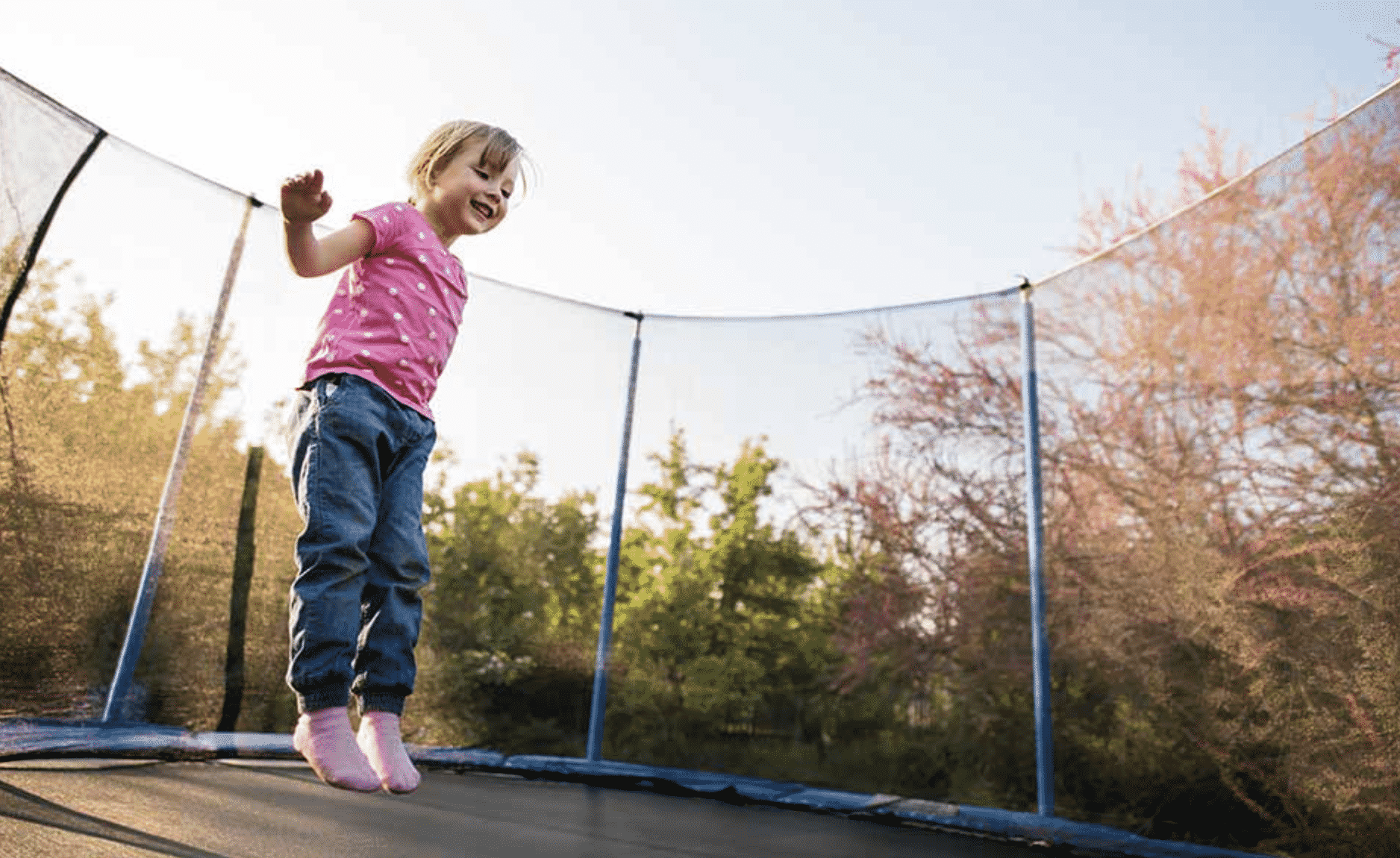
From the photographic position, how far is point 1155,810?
2152 mm

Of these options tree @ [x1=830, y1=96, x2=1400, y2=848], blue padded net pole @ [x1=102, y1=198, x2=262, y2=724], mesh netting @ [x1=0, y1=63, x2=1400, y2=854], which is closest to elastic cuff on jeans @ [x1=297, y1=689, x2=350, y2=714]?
mesh netting @ [x1=0, y1=63, x2=1400, y2=854]

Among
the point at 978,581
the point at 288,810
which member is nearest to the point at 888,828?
the point at 978,581

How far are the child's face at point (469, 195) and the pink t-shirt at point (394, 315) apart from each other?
3 cm

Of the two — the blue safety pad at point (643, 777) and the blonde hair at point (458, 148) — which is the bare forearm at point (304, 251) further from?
the blue safety pad at point (643, 777)

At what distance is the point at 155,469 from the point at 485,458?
1001 millimetres

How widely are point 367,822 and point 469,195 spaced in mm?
1023

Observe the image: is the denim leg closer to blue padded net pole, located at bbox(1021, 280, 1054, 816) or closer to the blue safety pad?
the blue safety pad

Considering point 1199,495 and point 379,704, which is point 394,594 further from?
point 1199,495

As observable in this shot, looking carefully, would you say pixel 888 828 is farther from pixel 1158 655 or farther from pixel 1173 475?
pixel 1173 475

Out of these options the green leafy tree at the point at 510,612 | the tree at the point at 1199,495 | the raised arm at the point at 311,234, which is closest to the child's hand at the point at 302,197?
the raised arm at the point at 311,234

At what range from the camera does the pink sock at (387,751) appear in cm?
88

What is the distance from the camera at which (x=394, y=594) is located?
3.16ft

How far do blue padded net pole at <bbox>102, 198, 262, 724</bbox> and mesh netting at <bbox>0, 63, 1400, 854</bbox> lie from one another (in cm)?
3

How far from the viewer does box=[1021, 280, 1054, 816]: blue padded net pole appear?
2.18m
